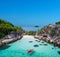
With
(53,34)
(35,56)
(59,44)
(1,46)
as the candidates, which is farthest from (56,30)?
(35,56)

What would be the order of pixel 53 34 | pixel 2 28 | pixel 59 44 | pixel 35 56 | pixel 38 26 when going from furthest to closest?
pixel 38 26, pixel 2 28, pixel 53 34, pixel 59 44, pixel 35 56

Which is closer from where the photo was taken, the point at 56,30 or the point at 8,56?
Result: the point at 8,56

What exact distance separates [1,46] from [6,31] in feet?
91.5

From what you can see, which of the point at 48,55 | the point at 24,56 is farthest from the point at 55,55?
the point at 24,56

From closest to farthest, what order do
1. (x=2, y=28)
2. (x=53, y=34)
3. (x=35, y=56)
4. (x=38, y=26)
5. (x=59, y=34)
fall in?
(x=35, y=56), (x=59, y=34), (x=53, y=34), (x=2, y=28), (x=38, y=26)

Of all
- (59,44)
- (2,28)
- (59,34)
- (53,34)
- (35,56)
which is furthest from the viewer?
(2,28)

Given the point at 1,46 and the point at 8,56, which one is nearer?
the point at 8,56

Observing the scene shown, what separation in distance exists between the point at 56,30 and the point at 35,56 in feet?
111

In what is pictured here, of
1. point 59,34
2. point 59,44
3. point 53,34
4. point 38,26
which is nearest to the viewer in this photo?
point 59,44

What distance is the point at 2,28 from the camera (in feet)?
296

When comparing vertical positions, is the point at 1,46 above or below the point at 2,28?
below

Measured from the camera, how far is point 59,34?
74.3 meters

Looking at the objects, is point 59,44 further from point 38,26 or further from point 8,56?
point 38,26

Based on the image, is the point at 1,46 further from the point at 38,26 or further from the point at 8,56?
the point at 38,26
